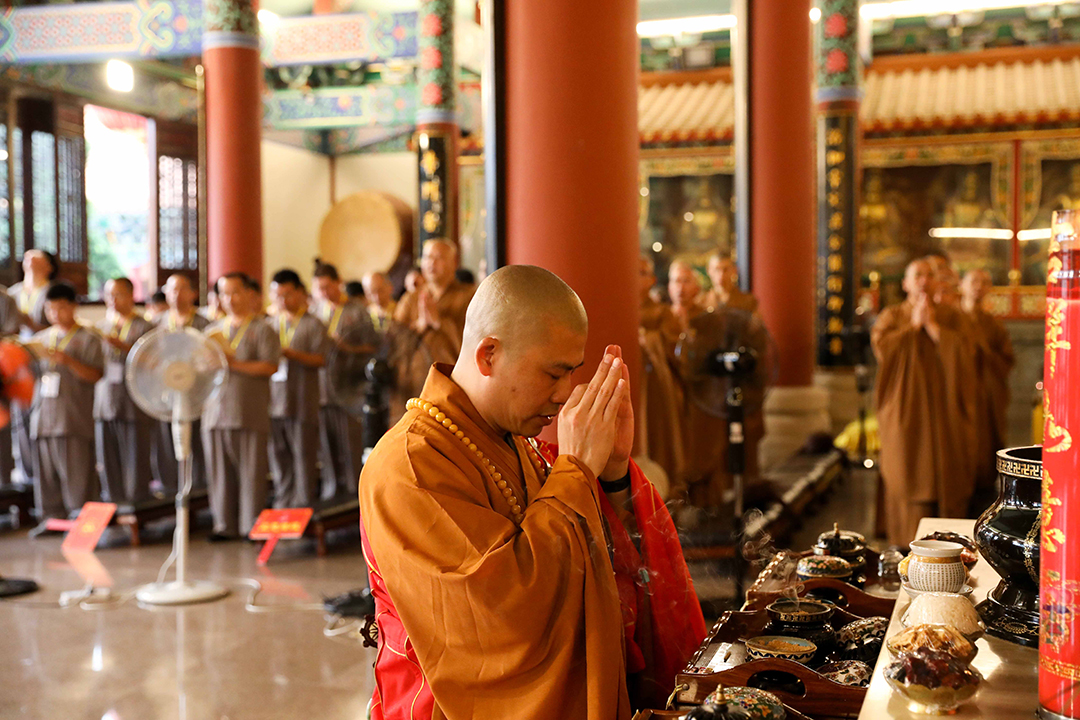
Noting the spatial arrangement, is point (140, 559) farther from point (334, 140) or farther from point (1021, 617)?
point (334, 140)

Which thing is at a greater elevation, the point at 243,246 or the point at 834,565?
the point at 243,246

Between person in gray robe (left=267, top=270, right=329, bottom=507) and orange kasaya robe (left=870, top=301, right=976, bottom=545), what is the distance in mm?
3542

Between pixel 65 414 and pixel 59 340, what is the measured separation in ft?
1.61

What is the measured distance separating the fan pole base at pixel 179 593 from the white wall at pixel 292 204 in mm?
9721

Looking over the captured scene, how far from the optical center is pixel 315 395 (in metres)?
7.11

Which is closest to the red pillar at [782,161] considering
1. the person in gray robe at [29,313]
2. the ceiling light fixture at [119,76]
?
the person in gray robe at [29,313]

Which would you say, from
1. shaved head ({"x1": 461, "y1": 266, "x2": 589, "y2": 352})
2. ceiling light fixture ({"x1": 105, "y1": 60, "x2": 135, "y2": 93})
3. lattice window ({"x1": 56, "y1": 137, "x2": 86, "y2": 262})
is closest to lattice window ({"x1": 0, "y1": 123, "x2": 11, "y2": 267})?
lattice window ({"x1": 56, "y1": 137, "x2": 86, "y2": 262})

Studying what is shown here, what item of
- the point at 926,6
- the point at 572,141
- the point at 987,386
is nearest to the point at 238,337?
the point at 572,141

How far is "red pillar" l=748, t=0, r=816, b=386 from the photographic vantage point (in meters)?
7.79

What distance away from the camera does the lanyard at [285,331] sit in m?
6.92

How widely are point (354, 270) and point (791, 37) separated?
7.52 meters

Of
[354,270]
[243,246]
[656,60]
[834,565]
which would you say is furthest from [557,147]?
[656,60]

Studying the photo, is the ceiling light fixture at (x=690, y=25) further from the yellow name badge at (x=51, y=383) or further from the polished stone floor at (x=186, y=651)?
the polished stone floor at (x=186, y=651)

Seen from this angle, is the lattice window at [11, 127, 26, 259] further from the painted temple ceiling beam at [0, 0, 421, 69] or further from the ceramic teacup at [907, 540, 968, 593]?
the ceramic teacup at [907, 540, 968, 593]
